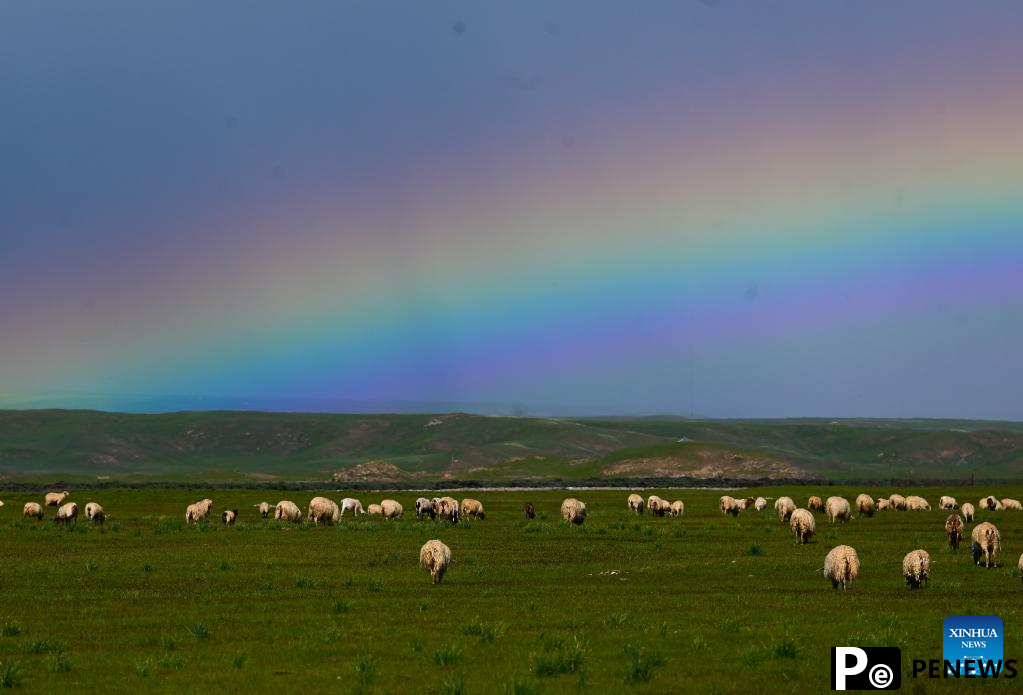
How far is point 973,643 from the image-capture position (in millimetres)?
19062

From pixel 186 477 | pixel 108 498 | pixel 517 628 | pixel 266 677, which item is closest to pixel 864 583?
pixel 517 628

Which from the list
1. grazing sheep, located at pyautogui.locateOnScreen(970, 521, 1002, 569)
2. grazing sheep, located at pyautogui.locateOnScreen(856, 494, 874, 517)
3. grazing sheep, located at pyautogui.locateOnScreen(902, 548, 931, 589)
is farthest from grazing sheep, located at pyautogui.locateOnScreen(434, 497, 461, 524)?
grazing sheep, located at pyautogui.locateOnScreen(902, 548, 931, 589)

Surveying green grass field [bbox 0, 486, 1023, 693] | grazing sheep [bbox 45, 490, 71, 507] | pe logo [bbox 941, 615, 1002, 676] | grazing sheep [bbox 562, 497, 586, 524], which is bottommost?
grazing sheep [bbox 45, 490, 71, 507]

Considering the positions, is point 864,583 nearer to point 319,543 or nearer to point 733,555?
point 733,555

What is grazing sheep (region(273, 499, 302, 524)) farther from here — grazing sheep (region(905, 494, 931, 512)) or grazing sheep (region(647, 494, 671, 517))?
grazing sheep (region(905, 494, 931, 512))

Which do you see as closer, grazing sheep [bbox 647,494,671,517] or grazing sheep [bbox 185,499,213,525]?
grazing sheep [bbox 185,499,213,525]

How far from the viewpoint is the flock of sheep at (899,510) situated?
28.2 m

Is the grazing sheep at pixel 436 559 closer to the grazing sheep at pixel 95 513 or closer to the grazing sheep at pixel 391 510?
the grazing sheep at pixel 391 510

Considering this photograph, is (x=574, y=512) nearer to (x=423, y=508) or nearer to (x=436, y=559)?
(x=423, y=508)

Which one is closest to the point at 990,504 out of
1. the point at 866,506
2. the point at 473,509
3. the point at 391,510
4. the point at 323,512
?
the point at 866,506

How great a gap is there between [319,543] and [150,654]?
25.3m

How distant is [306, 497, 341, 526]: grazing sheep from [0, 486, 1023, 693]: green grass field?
25.0ft

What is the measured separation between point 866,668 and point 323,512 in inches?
1733

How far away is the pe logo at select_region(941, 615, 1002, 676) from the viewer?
17.4m
